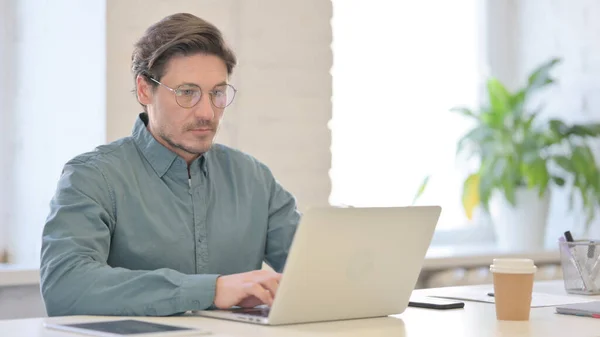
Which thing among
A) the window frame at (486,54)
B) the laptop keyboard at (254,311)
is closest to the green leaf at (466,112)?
the window frame at (486,54)

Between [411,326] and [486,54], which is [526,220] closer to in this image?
[486,54]

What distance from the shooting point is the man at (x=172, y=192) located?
1.88 metres

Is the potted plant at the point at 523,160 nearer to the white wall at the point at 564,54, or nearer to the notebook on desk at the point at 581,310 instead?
the white wall at the point at 564,54

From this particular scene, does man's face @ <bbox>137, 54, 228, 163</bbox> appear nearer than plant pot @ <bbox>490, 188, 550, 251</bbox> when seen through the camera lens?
Yes

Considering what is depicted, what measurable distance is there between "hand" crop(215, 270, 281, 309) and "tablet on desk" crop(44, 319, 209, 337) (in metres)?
0.18

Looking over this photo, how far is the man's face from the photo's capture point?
6.79ft

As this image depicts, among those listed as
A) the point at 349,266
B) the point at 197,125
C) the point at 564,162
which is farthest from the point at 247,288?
the point at 564,162

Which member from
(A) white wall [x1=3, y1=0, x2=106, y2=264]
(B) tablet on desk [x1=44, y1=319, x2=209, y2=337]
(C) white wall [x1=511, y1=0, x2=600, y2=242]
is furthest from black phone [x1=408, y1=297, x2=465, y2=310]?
(C) white wall [x1=511, y1=0, x2=600, y2=242]

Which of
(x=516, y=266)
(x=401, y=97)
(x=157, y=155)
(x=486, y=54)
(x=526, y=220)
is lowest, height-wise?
(x=526, y=220)

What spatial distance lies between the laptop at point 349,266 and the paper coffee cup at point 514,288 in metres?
0.15

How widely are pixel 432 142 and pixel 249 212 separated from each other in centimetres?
203

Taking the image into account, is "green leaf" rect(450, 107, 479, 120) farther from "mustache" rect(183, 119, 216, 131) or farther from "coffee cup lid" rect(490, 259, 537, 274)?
"coffee cup lid" rect(490, 259, 537, 274)

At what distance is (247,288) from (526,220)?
2411 mm

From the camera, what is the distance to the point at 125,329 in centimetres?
145
